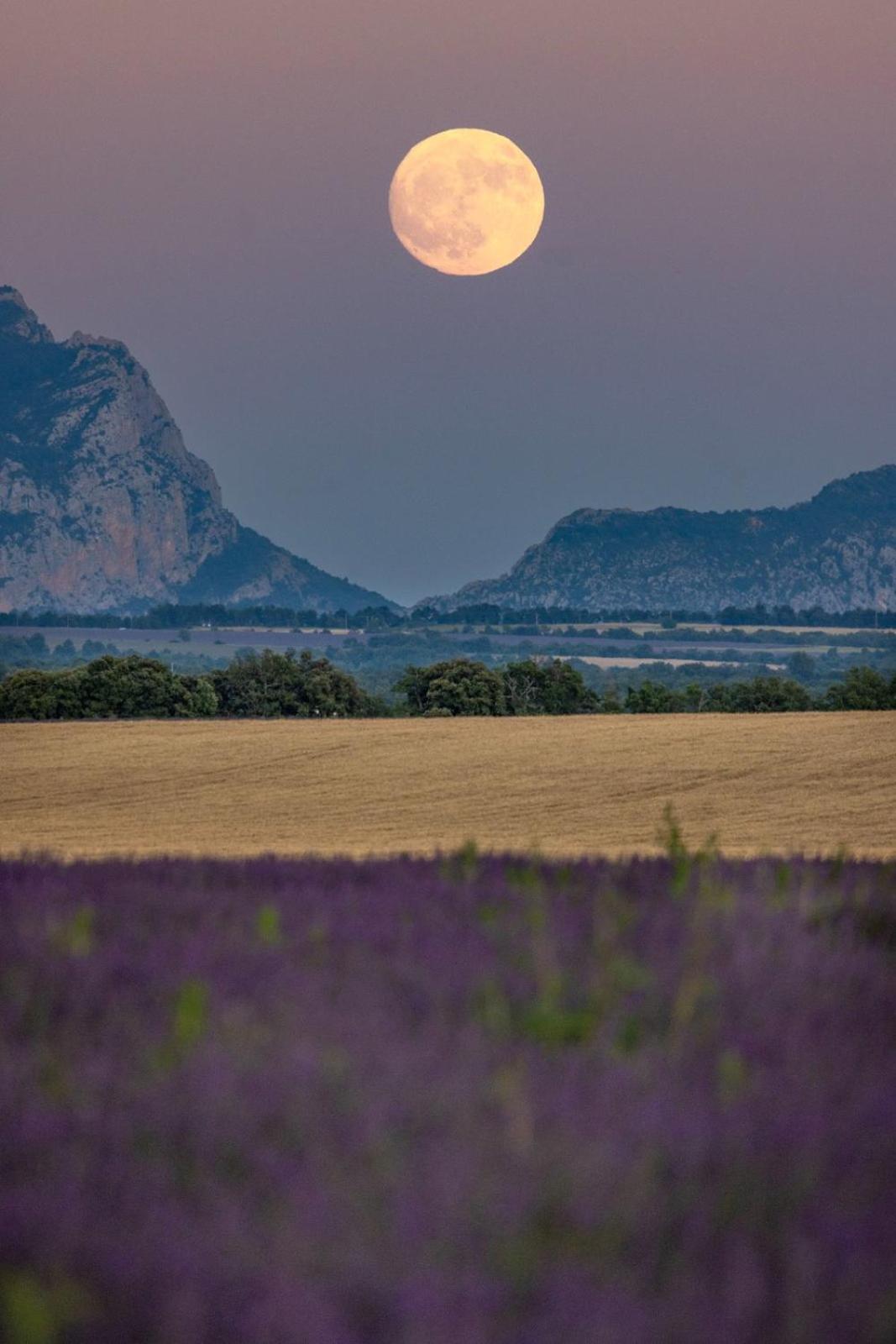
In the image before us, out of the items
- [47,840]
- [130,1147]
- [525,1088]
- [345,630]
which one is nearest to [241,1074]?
[130,1147]

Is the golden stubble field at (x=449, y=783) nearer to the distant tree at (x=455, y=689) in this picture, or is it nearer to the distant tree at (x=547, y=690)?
the distant tree at (x=455, y=689)

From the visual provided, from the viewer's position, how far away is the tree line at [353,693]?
52312mm

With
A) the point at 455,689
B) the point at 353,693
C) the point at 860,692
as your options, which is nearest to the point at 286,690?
the point at 353,693

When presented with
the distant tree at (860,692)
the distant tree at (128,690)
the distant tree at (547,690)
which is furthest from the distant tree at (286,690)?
the distant tree at (860,692)

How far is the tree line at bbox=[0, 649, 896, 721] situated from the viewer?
52.3 m

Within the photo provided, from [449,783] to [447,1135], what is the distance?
31.8 meters

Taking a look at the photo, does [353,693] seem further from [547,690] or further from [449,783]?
[449,783]

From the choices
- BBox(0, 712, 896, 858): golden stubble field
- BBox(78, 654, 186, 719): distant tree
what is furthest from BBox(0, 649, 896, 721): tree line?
BBox(0, 712, 896, 858): golden stubble field

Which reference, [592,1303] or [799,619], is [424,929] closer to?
[592,1303]

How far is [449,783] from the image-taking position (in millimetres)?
33938

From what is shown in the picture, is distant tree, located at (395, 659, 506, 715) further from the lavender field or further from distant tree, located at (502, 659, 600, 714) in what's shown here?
the lavender field

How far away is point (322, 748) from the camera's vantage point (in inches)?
1597

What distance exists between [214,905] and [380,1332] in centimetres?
246

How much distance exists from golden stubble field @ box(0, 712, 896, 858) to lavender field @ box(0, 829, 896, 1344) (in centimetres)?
1722
